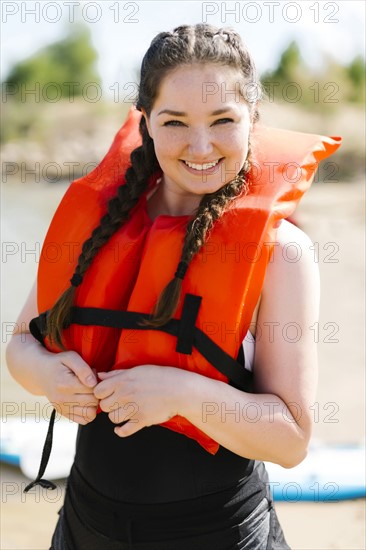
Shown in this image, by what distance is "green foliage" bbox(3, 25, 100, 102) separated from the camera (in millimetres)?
18156

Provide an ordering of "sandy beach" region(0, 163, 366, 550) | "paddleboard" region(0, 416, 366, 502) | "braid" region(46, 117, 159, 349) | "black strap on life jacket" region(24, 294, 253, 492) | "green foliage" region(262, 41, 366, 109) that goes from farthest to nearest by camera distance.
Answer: "green foliage" region(262, 41, 366, 109) → "paddleboard" region(0, 416, 366, 502) → "sandy beach" region(0, 163, 366, 550) → "braid" region(46, 117, 159, 349) → "black strap on life jacket" region(24, 294, 253, 492)

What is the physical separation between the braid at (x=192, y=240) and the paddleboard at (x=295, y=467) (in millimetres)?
2273

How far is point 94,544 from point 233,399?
0.47m

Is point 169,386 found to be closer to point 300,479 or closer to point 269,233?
point 269,233

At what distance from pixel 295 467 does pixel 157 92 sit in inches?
106

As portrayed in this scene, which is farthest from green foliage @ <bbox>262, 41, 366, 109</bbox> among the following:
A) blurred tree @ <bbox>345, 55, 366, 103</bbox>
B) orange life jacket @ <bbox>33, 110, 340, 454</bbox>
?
orange life jacket @ <bbox>33, 110, 340, 454</bbox>

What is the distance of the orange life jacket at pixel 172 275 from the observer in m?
1.70

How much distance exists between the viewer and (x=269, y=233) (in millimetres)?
1708

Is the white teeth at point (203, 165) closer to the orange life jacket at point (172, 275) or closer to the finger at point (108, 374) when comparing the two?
the orange life jacket at point (172, 275)

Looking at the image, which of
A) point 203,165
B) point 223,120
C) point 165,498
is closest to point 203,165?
point 203,165

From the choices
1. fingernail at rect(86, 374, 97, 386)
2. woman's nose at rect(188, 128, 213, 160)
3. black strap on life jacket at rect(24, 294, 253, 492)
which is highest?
woman's nose at rect(188, 128, 213, 160)

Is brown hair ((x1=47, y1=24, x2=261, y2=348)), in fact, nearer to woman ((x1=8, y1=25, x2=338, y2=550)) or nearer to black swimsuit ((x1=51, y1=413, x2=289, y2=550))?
woman ((x1=8, y1=25, x2=338, y2=550))

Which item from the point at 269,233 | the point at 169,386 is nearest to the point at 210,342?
the point at 169,386

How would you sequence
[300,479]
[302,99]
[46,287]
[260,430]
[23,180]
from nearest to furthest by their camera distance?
[260,430] < [46,287] < [300,479] < [23,180] < [302,99]
